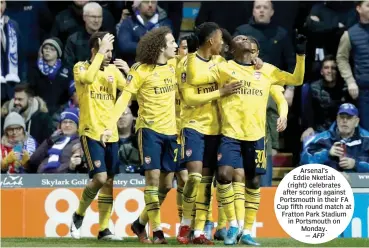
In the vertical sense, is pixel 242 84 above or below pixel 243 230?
above

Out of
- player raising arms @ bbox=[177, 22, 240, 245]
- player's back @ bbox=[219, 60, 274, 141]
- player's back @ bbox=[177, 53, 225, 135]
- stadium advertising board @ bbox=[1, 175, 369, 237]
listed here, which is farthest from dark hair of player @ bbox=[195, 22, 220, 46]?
stadium advertising board @ bbox=[1, 175, 369, 237]

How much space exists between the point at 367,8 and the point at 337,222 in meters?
6.08

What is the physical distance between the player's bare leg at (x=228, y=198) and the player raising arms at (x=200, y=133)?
11.5 inches

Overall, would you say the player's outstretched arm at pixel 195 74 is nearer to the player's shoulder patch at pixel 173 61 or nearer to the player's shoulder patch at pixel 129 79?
the player's shoulder patch at pixel 129 79

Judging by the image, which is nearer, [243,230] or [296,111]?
[243,230]

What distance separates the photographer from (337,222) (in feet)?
52.2

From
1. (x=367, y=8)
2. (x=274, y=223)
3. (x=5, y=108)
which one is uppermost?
(x=367, y=8)

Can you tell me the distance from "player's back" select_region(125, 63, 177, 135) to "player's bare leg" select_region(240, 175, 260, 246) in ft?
3.65

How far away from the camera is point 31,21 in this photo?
22875mm

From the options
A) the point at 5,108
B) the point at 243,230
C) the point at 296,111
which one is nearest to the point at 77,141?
the point at 5,108

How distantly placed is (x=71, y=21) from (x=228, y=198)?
7.00m

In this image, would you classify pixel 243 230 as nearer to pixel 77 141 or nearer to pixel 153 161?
pixel 153 161

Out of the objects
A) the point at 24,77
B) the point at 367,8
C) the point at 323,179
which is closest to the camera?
the point at 323,179

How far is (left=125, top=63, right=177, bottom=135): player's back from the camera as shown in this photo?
55.2ft
